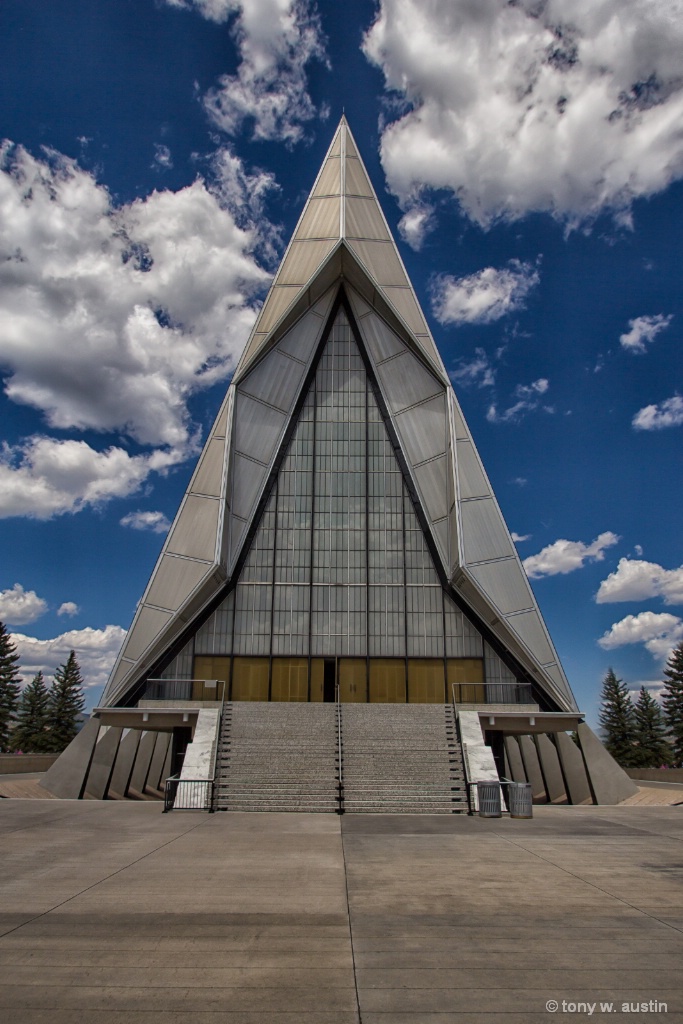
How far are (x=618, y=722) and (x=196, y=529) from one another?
53816 millimetres

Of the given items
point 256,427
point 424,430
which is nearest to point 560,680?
point 424,430

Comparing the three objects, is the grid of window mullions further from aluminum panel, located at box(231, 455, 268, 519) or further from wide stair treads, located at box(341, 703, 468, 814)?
wide stair treads, located at box(341, 703, 468, 814)

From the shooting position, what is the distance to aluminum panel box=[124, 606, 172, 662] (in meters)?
26.4

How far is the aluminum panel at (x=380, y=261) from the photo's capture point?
31781 millimetres

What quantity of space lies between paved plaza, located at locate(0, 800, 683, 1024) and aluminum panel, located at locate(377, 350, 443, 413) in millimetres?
22550

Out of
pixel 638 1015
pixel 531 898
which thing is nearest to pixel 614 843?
pixel 531 898

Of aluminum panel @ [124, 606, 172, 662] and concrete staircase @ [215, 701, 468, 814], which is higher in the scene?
aluminum panel @ [124, 606, 172, 662]

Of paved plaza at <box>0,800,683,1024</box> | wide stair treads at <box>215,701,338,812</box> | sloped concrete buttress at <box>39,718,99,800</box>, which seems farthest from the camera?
sloped concrete buttress at <box>39,718,99,800</box>

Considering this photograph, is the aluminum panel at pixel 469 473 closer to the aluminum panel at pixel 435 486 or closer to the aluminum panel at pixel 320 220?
the aluminum panel at pixel 435 486

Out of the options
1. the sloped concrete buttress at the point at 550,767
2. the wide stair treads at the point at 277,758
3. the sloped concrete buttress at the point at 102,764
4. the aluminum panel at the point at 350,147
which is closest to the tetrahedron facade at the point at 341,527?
the aluminum panel at the point at 350,147

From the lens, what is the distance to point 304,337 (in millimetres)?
32875

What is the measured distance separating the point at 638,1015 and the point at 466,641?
25301mm

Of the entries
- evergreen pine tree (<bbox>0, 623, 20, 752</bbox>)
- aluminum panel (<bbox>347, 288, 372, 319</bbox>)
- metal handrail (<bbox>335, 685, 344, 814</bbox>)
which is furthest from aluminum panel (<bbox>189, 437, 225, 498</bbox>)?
evergreen pine tree (<bbox>0, 623, 20, 752</bbox>)

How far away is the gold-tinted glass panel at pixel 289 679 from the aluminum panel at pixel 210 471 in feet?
26.9
